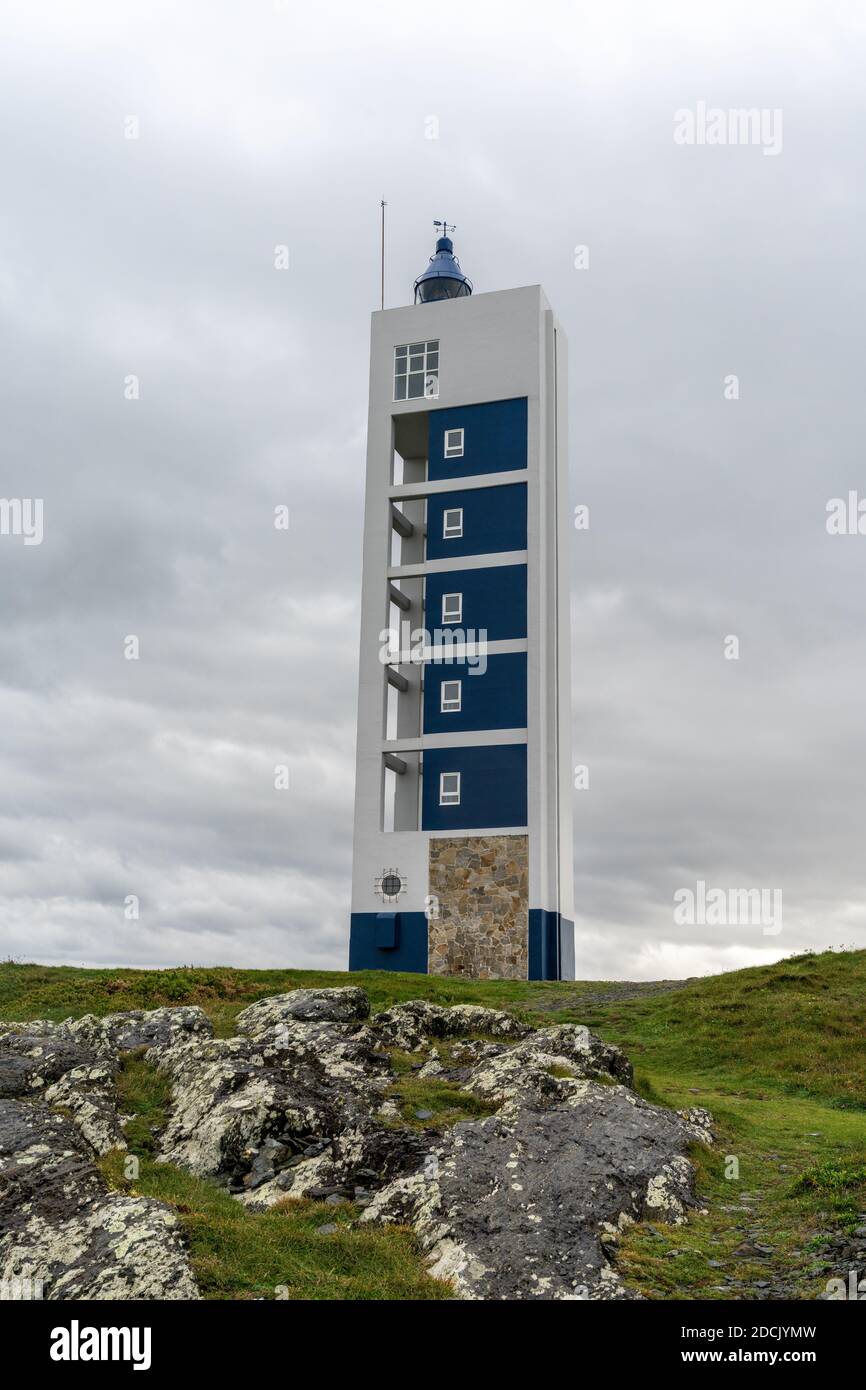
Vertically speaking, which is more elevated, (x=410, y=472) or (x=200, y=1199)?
(x=410, y=472)

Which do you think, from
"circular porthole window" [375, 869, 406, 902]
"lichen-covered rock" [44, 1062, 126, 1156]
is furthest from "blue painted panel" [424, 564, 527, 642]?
"lichen-covered rock" [44, 1062, 126, 1156]

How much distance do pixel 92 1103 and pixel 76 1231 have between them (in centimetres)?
456

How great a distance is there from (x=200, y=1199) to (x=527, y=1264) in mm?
4167

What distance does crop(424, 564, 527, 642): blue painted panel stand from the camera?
5250 centimetres

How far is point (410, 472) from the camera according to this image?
6281cm

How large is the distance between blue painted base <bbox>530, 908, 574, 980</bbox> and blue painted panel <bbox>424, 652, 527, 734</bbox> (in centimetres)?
880

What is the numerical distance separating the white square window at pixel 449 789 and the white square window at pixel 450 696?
312 cm

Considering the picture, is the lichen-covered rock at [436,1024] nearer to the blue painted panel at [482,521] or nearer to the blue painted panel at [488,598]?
the blue painted panel at [488,598]

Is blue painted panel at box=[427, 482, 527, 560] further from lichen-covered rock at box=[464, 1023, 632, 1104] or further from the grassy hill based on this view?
lichen-covered rock at box=[464, 1023, 632, 1104]

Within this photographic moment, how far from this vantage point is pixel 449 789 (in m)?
51.7

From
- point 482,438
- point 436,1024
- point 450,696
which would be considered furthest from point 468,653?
point 436,1024

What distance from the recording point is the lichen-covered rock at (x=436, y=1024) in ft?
67.8
